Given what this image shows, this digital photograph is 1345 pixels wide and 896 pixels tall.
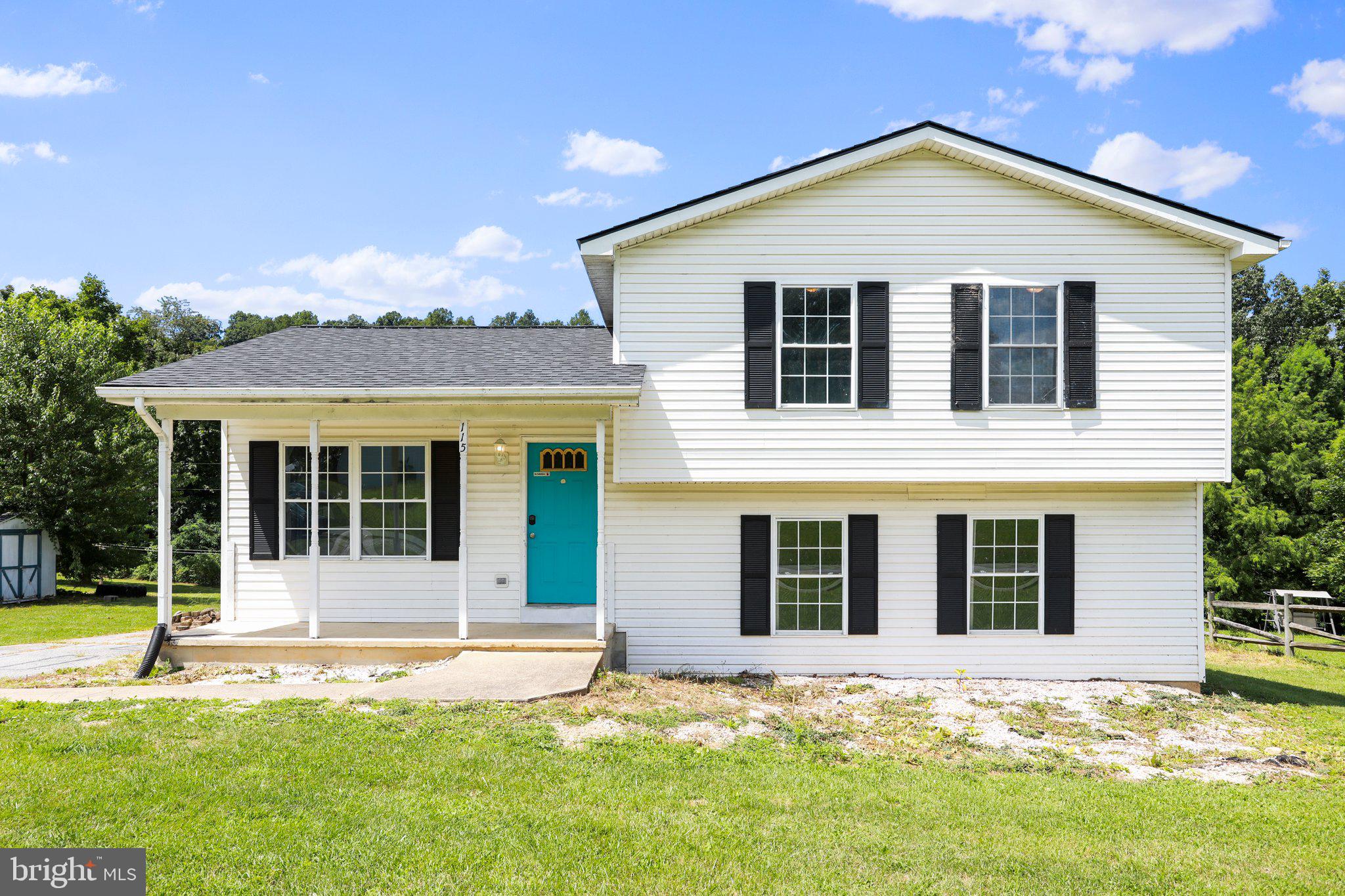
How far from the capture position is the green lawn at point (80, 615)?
13039 millimetres

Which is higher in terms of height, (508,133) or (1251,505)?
(508,133)

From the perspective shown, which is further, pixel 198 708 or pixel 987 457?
pixel 987 457

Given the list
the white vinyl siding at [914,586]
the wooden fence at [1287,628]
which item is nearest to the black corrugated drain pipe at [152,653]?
the white vinyl siding at [914,586]

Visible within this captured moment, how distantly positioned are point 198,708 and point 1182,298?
429 inches

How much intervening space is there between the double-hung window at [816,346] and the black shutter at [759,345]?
14cm

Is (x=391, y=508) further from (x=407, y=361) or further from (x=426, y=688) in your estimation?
(x=426, y=688)

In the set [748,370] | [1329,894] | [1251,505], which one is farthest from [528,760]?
[1251,505]

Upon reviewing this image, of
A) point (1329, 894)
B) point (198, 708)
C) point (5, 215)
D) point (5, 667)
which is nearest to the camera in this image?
point (1329, 894)

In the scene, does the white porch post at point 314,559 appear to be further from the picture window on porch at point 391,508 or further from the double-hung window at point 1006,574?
the double-hung window at point 1006,574

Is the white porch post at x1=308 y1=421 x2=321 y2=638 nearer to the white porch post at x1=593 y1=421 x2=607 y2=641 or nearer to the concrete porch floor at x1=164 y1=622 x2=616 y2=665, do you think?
the concrete porch floor at x1=164 y1=622 x2=616 y2=665

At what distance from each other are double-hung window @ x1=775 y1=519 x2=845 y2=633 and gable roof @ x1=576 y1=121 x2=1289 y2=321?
12.4ft

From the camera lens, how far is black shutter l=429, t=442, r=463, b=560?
10.5 meters

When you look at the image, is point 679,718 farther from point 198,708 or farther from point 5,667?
point 5,667

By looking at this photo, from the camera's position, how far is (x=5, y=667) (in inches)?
369
